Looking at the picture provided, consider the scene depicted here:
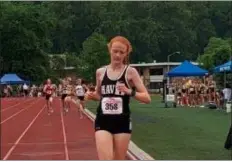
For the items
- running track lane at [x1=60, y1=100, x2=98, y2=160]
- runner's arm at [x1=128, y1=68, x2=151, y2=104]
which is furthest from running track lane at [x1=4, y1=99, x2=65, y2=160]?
runner's arm at [x1=128, y1=68, x2=151, y2=104]

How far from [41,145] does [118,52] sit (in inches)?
316

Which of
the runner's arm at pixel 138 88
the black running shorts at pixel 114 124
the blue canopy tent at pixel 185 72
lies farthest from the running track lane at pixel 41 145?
the blue canopy tent at pixel 185 72

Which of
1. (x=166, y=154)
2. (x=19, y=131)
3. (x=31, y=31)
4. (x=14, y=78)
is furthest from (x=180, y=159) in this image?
(x=31, y=31)

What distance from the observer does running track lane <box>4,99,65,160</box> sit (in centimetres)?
1153

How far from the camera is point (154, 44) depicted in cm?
9744

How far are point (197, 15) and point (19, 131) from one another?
89.6 metres

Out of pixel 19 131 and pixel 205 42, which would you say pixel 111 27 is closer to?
pixel 205 42

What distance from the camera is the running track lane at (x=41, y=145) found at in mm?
11531

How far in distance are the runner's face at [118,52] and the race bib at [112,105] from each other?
1.20 ft

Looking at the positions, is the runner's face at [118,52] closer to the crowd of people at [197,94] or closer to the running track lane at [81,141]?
Result: the running track lane at [81,141]

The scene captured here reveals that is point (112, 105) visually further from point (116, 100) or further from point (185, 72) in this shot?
point (185, 72)

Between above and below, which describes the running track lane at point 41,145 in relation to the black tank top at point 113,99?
below

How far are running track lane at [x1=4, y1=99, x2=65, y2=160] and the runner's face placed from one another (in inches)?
220

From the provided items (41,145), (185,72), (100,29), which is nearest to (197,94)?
(185,72)
